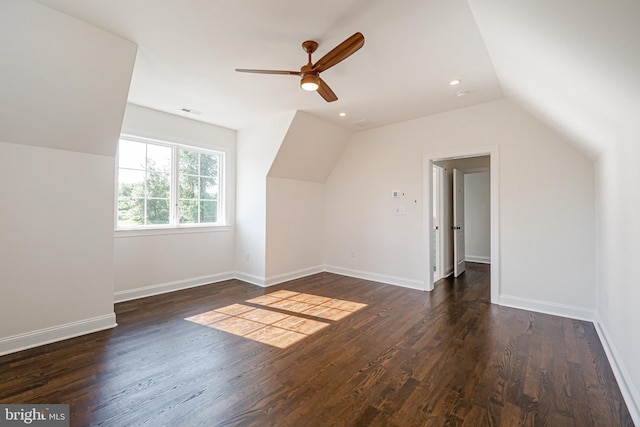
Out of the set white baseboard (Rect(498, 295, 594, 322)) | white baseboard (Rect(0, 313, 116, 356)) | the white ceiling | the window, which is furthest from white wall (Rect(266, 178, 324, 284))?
white baseboard (Rect(498, 295, 594, 322))

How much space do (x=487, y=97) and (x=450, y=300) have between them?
2.77 m

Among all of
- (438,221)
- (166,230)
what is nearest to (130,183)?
(166,230)

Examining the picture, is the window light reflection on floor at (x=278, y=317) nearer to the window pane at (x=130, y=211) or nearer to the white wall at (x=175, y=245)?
the white wall at (x=175, y=245)

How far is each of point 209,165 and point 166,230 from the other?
53.3 inches

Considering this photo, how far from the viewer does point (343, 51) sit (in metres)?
2.09

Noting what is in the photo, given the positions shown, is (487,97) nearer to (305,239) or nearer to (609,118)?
(609,118)

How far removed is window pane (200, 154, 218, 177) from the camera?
15.9 ft

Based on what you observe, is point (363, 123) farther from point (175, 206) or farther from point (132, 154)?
point (132, 154)

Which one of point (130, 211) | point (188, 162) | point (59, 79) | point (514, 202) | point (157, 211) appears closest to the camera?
point (59, 79)

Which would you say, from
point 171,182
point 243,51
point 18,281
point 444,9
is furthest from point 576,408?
point 171,182

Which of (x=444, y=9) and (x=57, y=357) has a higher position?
(x=444, y=9)

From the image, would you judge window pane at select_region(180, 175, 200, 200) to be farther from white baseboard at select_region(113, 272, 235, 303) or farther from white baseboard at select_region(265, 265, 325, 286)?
white baseboard at select_region(265, 265, 325, 286)

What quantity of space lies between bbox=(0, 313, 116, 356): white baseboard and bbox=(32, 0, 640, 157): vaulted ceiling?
2.69m

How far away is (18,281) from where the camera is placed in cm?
255
